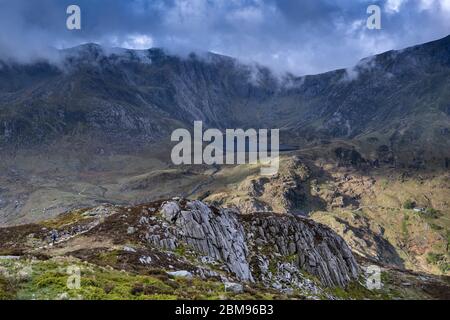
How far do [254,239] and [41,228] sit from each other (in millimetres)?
36336

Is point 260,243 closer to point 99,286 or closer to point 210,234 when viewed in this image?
point 210,234

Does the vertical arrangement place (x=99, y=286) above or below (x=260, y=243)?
above

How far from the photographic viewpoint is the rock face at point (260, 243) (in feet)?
241

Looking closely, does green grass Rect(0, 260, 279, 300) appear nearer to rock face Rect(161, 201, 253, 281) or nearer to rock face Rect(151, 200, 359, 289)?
rock face Rect(151, 200, 359, 289)

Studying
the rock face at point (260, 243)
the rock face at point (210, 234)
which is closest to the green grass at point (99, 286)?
the rock face at point (260, 243)

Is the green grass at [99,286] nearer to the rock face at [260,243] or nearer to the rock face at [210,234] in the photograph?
the rock face at [260,243]

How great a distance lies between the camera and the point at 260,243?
286 feet

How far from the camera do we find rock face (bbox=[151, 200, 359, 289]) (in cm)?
7331

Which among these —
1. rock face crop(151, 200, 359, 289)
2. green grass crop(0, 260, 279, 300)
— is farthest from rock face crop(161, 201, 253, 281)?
green grass crop(0, 260, 279, 300)

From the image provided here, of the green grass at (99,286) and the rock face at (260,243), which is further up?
the green grass at (99,286)

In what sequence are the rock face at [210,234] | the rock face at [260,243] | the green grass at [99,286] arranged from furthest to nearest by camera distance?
the rock face at [260,243] < the rock face at [210,234] < the green grass at [99,286]

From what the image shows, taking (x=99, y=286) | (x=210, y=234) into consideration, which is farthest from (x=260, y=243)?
(x=99, y=286)
